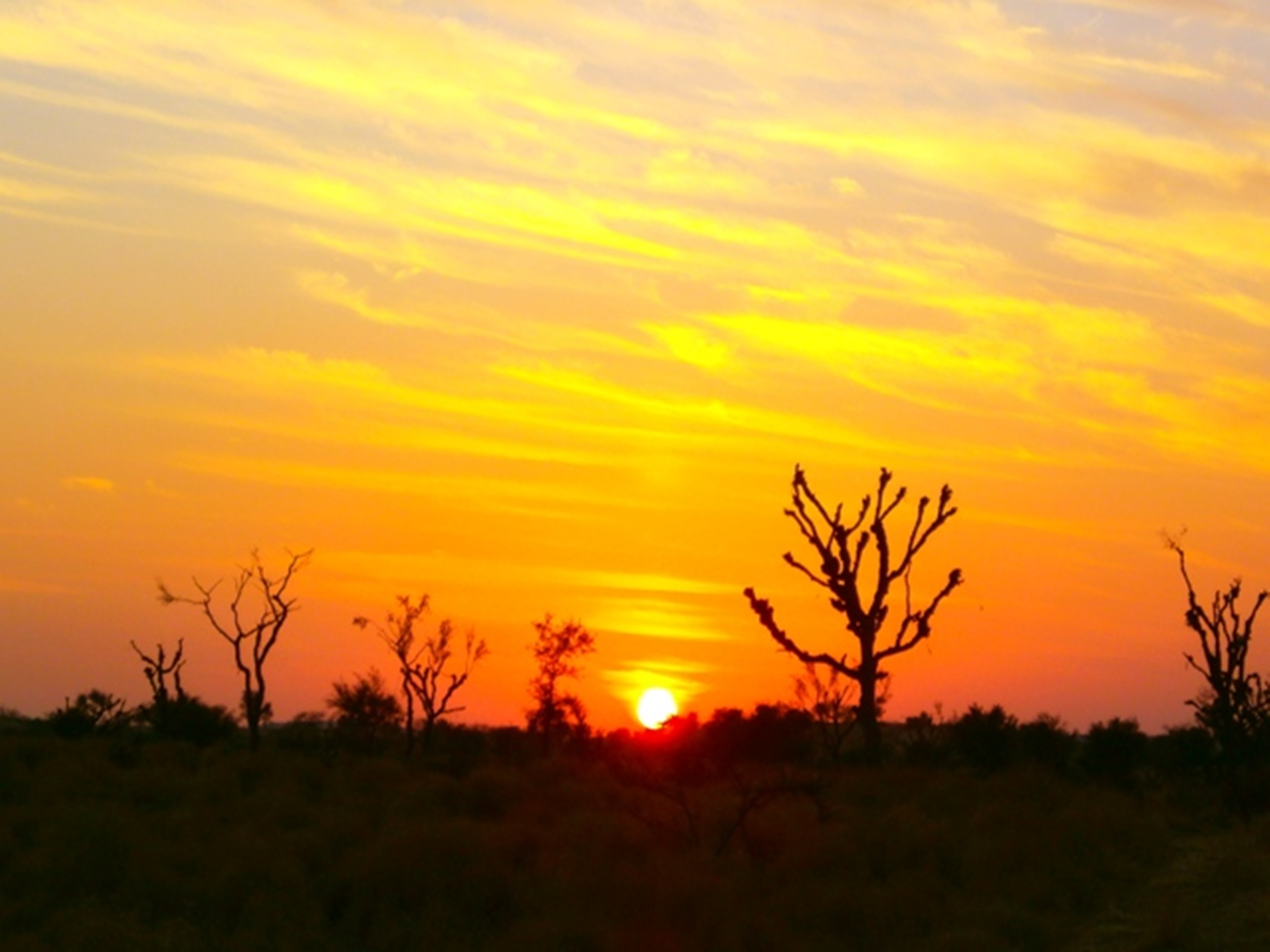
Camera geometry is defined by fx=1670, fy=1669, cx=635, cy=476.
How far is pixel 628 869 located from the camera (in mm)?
21656

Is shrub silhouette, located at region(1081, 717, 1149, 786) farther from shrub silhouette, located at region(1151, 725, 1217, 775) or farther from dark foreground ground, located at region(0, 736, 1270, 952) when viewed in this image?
dark foreground ground, located at region(0, 736, 1270, 952)

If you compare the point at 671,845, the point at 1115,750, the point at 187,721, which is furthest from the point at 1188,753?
the point at 187,721

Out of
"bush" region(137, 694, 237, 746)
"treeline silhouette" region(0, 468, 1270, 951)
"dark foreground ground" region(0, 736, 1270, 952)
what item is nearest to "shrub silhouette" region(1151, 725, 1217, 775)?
"treeline silhouette" region(0, 468, 1270, 951)

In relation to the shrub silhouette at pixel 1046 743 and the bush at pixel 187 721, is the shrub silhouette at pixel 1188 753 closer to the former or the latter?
the shrub silhouette at pixel 1046 743

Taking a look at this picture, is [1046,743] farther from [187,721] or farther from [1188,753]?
[187,721]

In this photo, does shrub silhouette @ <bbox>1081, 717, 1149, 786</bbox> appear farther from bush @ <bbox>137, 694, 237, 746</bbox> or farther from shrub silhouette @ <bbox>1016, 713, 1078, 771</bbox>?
bush @ <bbox>137, 694, 237, 746</bbox>

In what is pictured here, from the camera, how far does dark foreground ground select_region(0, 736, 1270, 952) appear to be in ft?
62.2

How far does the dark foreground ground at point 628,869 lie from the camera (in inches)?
747

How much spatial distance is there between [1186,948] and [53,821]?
1628 cm

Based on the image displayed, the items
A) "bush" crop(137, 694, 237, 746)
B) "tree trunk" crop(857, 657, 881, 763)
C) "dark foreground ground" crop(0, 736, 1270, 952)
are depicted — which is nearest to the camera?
"dark foreground ground" crop(0, 736, 1270, 952)

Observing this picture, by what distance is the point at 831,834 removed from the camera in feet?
79.7

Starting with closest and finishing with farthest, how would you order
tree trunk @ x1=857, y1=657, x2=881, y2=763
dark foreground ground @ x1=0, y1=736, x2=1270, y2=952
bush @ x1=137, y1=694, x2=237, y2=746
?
dark foreground ground @ x1=0, y1=736, x2=1270, y2=952 < tree trunk @ x1=857, y1=657, x2=881, y2=763 < bush @ x1=137, y1=694, x2=237, y2=746

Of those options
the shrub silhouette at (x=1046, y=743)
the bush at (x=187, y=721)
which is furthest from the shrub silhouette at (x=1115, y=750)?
the bush at (x=187, y=721)

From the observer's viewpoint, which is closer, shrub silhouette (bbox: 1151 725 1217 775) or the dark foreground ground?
the dark foreground ground
